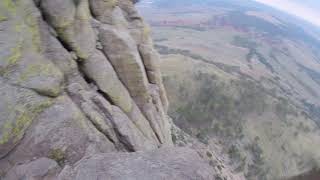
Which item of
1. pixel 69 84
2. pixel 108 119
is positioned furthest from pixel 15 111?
pixel 108 119

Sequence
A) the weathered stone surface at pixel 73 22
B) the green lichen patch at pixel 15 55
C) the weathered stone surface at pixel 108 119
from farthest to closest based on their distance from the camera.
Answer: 1. the weathered stone surface at pixel 73 22
2. the weathered stone surface at pixel 108 119
3. the green lichen patch at pixel 15 55

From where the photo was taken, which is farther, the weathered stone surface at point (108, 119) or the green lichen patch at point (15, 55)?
the weathered stone surface at point (108, 119)

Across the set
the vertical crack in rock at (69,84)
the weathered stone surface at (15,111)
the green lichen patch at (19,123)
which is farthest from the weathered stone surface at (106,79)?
the green lichen patch at (19,123)

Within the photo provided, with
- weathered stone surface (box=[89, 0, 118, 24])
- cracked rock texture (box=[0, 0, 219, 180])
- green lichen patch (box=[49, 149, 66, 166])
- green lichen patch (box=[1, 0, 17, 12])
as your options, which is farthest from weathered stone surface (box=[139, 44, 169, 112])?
green lichen patch (box=[49, 149, 66, 166])

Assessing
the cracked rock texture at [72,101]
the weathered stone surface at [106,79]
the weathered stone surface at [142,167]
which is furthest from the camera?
the weathered stone surface at [106,79]

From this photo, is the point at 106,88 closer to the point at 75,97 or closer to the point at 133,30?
the point at 75,97

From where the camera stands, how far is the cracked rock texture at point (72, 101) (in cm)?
1481

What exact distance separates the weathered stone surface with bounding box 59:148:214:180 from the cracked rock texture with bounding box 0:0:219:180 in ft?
0.14

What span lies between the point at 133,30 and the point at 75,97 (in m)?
11.9

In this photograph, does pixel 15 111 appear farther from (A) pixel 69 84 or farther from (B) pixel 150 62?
(B) pixel 150 62

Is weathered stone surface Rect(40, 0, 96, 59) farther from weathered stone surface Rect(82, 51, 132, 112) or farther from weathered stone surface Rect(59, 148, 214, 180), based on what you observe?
weathered stone surface Rect(59, 148, 214, 180)

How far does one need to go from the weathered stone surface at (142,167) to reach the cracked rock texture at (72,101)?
0.04 m

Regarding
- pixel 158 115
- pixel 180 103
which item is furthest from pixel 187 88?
pixel 158 115

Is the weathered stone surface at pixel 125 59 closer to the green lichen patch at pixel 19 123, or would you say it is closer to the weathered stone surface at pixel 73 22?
the weathered stone surface at pixel 73 22
